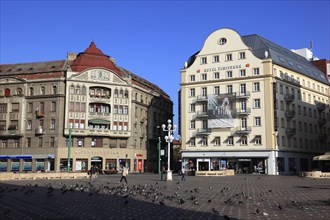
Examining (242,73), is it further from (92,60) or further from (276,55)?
(92,60)

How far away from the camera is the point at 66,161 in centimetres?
6294

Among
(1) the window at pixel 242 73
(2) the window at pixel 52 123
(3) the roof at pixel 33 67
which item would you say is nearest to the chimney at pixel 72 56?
(3) the roof at pixel 33 67

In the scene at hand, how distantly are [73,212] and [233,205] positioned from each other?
611 centimetres

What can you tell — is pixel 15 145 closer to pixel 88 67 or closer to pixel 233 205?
pixel 88 67

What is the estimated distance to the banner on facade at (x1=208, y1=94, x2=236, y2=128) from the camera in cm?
6128

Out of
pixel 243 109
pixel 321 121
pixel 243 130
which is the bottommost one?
pixel 243 130

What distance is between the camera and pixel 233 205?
15.2 metres

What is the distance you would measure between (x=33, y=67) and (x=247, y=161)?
133 feet

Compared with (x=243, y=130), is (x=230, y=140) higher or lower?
lower

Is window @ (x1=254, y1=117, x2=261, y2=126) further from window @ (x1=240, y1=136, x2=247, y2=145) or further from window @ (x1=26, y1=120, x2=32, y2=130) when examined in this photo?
window @ (x1=26, y1=120, x2=32, y2=130)

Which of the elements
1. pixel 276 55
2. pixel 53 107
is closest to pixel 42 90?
pixel 53 107

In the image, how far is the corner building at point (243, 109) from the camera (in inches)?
2327

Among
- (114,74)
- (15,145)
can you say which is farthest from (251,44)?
(15,145)

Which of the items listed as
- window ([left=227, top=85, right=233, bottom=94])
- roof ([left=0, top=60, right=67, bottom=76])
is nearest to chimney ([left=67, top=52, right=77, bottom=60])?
roof ([left=0, top=60, right=67, bottom=76])
